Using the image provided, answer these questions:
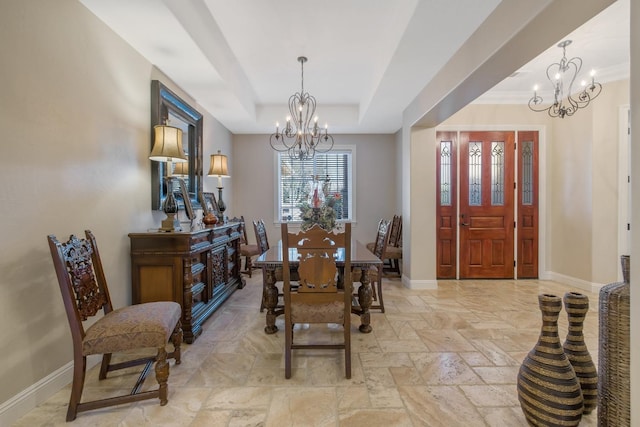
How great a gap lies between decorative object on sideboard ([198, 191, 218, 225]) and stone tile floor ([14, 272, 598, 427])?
104 cm

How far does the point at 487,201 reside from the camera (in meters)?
4.61

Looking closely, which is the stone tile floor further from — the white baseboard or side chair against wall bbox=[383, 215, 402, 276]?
side chair against wall bbox=[383, 215, 402, 276]

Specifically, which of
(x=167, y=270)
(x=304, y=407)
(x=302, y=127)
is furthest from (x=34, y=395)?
(x=302, y=127)

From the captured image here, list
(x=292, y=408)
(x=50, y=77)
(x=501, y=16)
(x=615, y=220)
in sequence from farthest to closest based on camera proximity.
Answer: (x=615, y=220)
(x=501, y=16)
(x=50, y=77)
(x=292, y=408)

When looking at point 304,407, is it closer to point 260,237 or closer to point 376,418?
point 376,418

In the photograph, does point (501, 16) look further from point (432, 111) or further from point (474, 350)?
point (474, 350)

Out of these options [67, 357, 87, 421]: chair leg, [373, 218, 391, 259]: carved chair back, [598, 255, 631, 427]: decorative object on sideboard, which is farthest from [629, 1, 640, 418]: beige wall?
[67, 357, 87, 421]: chair leg

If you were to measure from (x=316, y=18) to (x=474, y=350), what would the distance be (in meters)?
3.23

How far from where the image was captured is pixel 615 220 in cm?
383

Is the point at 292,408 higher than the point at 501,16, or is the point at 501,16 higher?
the point at 501,16

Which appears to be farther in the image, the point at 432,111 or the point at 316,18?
the point at 432,111

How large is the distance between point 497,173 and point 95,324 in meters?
5.16

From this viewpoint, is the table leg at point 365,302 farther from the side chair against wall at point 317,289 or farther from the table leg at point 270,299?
the table leg at point 270,299

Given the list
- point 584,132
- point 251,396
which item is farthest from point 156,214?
point 584,132
